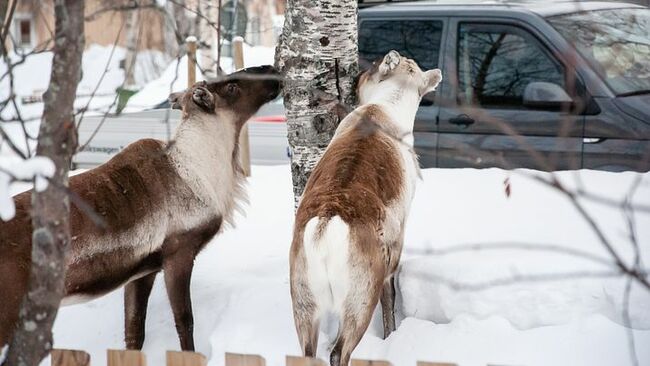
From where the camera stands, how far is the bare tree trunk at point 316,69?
5527 millimetres

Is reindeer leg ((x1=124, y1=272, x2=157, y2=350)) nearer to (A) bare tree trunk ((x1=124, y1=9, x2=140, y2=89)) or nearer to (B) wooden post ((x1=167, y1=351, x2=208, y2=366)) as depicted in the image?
(A) bare tree trunk ((x1=124, y1=9, x2=140, y2=89))

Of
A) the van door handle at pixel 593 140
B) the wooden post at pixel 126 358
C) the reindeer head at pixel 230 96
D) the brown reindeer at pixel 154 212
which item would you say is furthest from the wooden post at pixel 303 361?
the van door handle at pixel 593 140

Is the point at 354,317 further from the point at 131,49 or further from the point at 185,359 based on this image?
the point at 131,49

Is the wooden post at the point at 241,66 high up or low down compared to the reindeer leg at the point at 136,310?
up

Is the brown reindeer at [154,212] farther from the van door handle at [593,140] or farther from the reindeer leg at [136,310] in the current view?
the van door handle at [593,140]

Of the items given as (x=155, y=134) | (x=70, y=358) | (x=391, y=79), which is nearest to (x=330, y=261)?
(x=70, y=358)

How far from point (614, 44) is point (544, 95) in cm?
74

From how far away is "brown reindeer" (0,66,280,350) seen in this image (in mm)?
4750

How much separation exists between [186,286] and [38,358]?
7.83ft

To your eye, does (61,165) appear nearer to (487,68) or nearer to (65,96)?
(65,96)

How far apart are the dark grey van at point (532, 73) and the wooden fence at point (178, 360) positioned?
366 cm

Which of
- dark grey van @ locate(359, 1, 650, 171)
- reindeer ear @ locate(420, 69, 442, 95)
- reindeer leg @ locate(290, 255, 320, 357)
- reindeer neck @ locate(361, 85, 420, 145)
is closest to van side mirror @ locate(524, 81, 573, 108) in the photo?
dark grey van @ locate(359, 1, 650, 171)

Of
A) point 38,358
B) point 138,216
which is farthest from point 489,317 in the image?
point 38,358

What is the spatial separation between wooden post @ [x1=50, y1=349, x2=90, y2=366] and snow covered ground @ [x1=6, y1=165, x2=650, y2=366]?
1.49 meters
